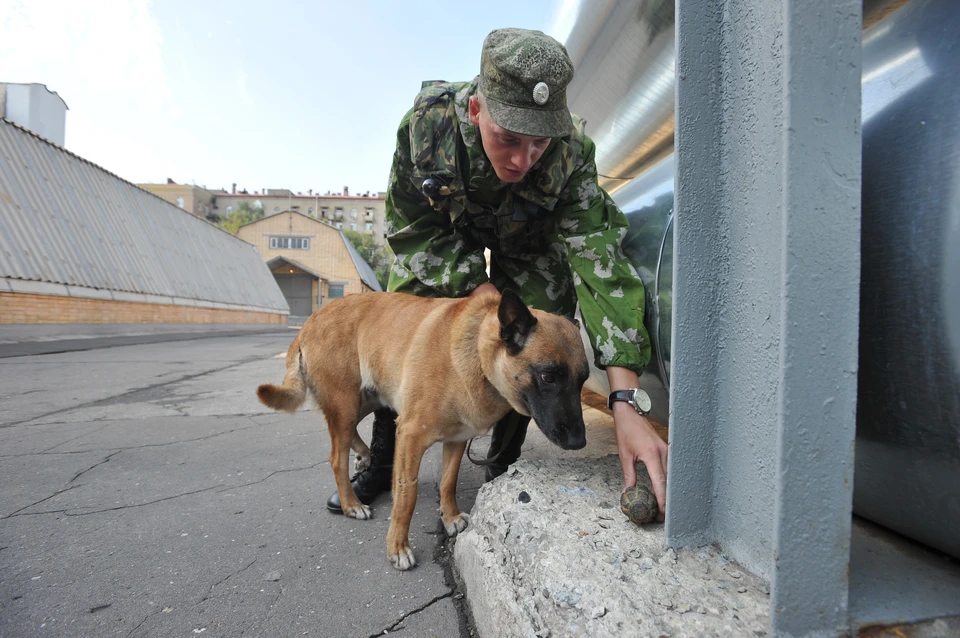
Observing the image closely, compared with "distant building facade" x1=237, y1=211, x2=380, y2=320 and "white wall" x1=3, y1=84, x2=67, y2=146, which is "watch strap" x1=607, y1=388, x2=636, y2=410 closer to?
"white wall" x1=3, y1=84, x2=67, y2=146

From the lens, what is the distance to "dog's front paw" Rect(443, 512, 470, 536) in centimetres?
192

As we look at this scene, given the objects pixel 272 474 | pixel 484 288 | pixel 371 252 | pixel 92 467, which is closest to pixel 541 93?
pixel 484 288

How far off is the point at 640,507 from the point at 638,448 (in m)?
0.26

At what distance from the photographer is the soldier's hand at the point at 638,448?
139 cm

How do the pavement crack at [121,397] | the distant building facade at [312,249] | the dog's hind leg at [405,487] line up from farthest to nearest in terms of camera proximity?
the distant building facade at [312,249] → the pavement crack at [121,397] → the dog's hind leg at [405,487]

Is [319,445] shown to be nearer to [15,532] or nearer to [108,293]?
[15,532]

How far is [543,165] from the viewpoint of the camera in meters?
2.14

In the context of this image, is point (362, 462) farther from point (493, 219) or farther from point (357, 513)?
point (493, 219)

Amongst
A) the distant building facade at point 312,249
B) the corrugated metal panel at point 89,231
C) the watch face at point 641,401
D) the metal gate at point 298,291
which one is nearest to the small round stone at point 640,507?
the watch face at point 641,401

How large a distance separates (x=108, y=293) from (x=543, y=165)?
513 inches

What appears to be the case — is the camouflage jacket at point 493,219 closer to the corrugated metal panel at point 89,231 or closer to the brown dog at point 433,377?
the brown dog at point 433,377

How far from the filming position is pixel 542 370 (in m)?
1.79

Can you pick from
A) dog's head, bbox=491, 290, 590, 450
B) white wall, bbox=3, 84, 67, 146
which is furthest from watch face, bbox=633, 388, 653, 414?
white wall, bbox=3, 84, 67, 146

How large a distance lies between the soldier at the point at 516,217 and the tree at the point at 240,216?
6102 cm
